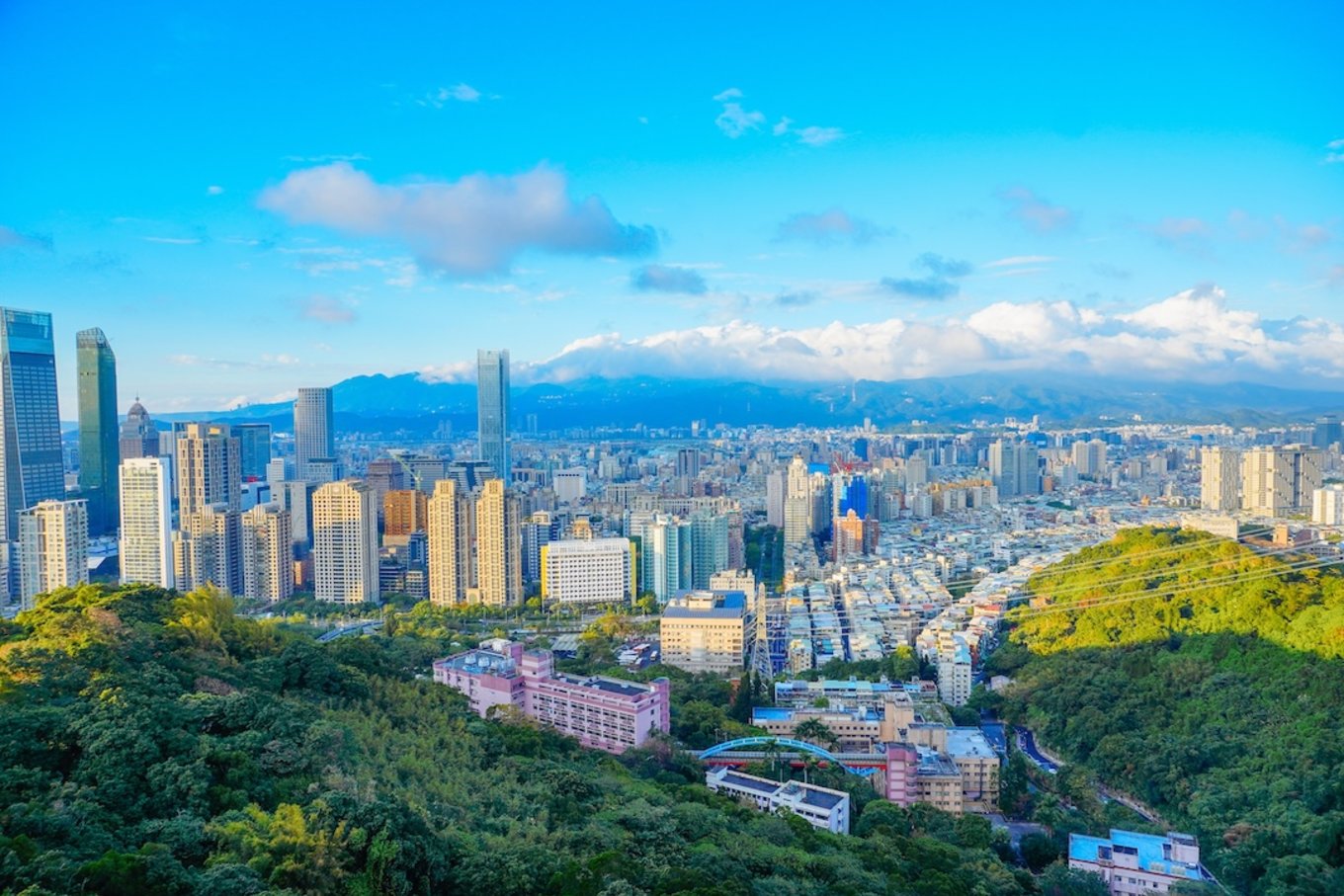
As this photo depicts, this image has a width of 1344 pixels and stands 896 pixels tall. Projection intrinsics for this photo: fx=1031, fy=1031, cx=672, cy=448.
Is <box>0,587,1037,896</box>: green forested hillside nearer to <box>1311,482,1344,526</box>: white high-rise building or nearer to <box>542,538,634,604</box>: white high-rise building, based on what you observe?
<box>542,538,634,604</box>: white high-rise building

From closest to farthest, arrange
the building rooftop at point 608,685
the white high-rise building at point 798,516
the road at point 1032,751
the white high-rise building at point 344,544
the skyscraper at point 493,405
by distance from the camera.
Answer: the building rooftop at point 608,685 → the road at point 1032,751 → the white high-rise building at point 344,544 → the white high-rise building at point 798,516 → the skyscraper at point 493,405

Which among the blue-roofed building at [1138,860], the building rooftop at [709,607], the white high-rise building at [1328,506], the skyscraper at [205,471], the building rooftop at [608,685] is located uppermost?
the skyscraper at [205,471]

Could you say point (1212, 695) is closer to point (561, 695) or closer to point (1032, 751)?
point (1032, 751)

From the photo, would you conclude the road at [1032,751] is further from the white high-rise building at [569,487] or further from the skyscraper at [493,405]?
the skyscraper at [493,405]

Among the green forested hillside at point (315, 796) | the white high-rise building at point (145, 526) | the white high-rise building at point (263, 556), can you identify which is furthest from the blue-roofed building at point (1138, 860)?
the white high-rise building at point (145, 526)

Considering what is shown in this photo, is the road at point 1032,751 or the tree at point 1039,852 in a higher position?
the tree at point 1039,852

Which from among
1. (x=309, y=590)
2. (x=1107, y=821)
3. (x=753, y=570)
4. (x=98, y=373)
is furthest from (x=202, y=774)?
(x=98, y=373)

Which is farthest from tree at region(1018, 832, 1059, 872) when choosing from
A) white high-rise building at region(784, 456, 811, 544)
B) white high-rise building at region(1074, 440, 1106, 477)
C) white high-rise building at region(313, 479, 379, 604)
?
A: white high-rise building at region(1074, 440, 1106, 477)

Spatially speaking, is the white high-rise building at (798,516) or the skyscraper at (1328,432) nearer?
the white high-rise building at (798,516)
